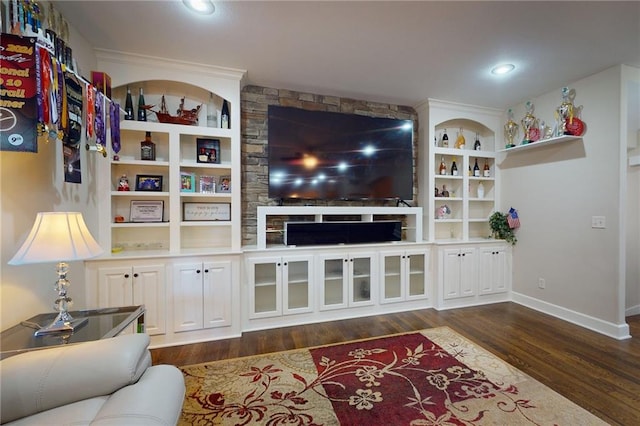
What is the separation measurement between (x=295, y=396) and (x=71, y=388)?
122 centimetres

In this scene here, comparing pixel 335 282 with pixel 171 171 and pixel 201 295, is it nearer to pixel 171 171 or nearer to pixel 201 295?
pixel 201 295

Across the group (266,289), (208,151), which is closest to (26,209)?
(208,151)

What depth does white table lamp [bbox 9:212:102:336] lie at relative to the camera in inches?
50.6

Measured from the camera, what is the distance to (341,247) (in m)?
3.02

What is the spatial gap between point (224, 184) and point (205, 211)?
0.35 m

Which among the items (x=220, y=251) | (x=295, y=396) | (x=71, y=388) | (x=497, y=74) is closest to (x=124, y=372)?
(x=71, y=388)

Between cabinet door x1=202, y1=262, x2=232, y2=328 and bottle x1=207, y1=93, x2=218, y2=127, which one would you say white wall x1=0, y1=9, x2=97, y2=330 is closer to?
cabinet door x1=202, y1=262, x2=232, y2=328

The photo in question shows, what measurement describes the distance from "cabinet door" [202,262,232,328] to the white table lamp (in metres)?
1.07

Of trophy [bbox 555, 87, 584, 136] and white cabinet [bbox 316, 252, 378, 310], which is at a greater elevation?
trophy [bbox 555, 87, 584, 136]

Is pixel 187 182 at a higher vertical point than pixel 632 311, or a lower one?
higher

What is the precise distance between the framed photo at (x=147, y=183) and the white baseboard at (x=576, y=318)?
15.0 ft

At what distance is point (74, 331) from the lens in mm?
1465

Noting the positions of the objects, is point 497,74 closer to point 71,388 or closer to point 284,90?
point 284,90

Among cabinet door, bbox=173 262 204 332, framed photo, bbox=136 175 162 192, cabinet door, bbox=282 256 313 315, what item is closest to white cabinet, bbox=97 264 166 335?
cabinet door, bbox=173 262 204 332
